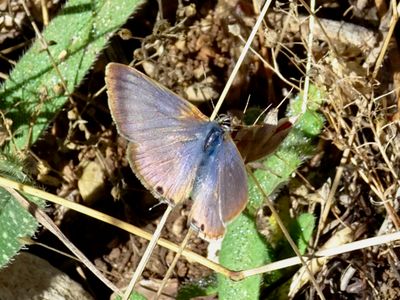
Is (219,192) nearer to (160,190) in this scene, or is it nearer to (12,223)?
(160,190)

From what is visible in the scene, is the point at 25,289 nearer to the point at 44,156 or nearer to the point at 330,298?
the point at 44,156

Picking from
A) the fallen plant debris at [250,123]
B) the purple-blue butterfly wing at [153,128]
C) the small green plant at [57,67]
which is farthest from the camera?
the small green plant at [57,67]

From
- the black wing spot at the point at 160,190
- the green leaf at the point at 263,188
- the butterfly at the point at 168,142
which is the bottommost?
the green leaf at the point at 263,188

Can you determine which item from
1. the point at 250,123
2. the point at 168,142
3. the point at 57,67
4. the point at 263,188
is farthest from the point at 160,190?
the point at 57,67

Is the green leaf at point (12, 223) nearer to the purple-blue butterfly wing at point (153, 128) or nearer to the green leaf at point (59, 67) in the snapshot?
the green leaf at point (59, 67)

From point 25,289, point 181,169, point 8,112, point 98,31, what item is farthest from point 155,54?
point 25,289

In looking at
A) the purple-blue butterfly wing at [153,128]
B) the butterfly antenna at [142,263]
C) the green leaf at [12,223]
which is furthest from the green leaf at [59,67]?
the butterfly antenna at [142,263]

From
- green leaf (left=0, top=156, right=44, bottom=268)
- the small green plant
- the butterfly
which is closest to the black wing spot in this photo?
the butterfly

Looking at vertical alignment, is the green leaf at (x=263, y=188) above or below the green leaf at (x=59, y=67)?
below
